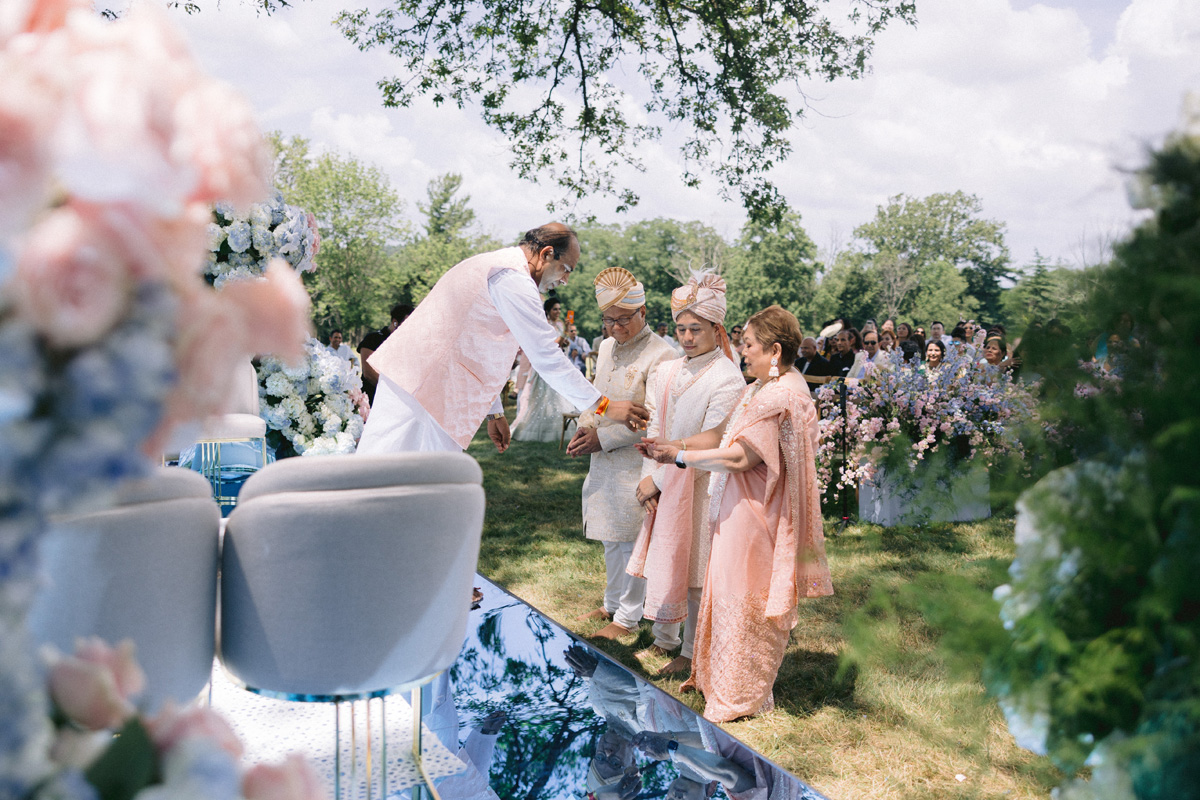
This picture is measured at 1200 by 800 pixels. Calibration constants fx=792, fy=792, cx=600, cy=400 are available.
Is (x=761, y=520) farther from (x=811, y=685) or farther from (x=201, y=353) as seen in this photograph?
(x=201, y=353)

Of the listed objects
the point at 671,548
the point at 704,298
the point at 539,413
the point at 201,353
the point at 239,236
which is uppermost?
the point at 239,236

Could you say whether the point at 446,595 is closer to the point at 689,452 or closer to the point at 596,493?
the point at 689,452

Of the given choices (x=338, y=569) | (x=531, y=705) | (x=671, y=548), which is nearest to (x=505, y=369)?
(x=671, y=548)

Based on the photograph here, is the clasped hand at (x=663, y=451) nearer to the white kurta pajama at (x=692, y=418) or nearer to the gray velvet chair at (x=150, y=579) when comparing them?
the white kurta pajama at (x=692, y=418)

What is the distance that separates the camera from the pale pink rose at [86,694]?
2.38 feet

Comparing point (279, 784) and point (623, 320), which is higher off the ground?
point (623, 320)

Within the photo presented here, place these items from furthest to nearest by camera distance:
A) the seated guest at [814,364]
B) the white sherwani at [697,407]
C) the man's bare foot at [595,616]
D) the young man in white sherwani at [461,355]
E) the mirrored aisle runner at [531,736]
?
1. the seated guest at [814,364]
2. the man's bare foot at [595,616]
3. the white sherwani at [697,407]
4. the young man in white sherwani at [461,355]
5. the mirrored aisle runner at [531,736]

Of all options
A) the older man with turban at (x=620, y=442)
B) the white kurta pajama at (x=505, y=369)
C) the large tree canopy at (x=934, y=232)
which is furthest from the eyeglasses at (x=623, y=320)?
the large tree canopy at (x=934, y=232)

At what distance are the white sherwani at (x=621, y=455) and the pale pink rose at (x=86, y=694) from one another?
370 cm

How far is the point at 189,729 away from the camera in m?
0.75

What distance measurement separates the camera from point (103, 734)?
Result: 73cm

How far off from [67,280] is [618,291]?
3.87m

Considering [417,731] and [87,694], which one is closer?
[87,694]

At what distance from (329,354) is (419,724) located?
2848 mm
